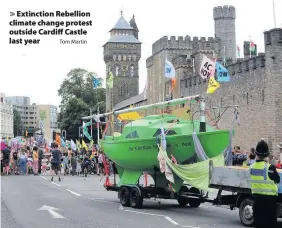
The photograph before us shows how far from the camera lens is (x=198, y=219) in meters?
14.0

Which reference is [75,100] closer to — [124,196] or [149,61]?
[149,61]

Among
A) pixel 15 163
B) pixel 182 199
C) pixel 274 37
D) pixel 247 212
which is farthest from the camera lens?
pixel 274 37

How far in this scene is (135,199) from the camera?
1652cm

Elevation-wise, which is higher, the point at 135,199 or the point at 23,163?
the point at 23,163

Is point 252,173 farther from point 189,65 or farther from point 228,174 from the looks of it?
point 189,65

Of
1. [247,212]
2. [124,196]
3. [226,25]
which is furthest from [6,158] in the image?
[226,25]

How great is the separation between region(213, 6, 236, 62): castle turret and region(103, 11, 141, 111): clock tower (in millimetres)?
41929

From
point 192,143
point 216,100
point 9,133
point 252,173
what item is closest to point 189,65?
point 216,100

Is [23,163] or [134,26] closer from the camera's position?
[23,163]

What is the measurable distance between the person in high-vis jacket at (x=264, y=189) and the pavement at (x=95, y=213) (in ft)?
9.84

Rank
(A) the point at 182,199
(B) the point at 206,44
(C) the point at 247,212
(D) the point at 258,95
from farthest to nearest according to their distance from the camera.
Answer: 1. (B) the point at 206,44
2. (D) the point at 258,95
3. (A) the point at 182,199
4. (C) the point at 247,212

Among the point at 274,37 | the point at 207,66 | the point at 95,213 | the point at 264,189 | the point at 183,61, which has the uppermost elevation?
the point at 183,61

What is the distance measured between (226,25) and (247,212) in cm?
6957

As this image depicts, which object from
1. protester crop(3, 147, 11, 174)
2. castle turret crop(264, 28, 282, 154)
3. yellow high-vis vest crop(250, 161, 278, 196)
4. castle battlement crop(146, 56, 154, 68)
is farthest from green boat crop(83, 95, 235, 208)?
castle battlement crop(146, 56, 154, 68)
